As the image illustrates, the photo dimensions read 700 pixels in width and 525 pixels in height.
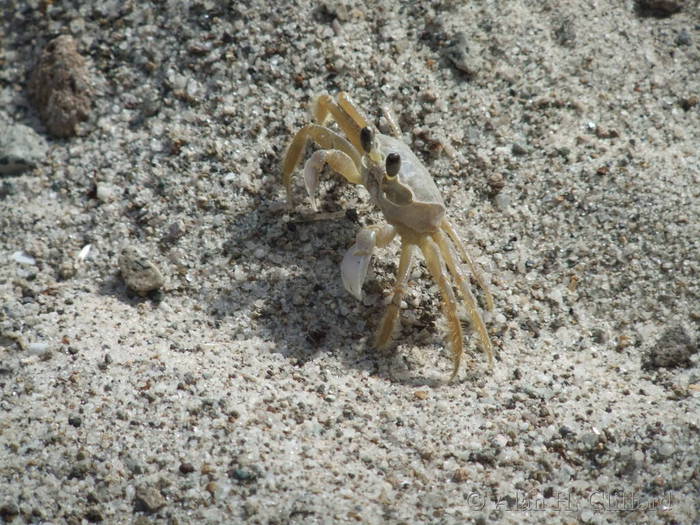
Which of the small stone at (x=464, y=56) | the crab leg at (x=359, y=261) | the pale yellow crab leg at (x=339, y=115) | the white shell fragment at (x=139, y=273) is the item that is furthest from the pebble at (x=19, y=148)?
the small stone at (x=464, y=56)

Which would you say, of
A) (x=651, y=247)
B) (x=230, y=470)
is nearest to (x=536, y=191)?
(x=651, y=247)

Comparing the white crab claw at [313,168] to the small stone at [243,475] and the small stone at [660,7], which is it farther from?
the small stone at [660,7]

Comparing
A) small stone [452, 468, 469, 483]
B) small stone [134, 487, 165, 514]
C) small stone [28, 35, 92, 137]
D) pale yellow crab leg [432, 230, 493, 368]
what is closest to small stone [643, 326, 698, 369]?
pale yellow crab leg [432, 230, 493, 368]

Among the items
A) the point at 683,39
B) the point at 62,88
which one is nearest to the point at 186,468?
the point at 62,88

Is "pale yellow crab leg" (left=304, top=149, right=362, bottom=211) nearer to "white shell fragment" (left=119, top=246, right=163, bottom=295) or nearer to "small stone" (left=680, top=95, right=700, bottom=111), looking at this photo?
"white shell fragment" (left=119, top=246, right=163, bottom=295)

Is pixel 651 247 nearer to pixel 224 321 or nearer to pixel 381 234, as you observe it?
pixel 381 234
